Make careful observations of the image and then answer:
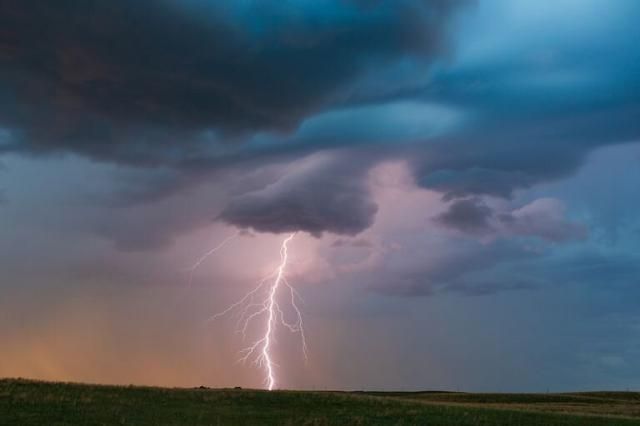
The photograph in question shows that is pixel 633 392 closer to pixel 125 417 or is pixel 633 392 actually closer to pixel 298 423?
pixel 298 423

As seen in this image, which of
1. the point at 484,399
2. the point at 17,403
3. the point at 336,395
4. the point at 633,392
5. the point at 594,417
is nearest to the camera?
the point at 17,403

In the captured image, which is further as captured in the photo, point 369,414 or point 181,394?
point 181,394

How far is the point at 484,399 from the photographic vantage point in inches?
2889

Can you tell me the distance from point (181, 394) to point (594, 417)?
934 inches

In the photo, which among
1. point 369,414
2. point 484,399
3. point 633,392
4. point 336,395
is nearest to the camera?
point 369,414

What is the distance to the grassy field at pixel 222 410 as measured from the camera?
33562mm

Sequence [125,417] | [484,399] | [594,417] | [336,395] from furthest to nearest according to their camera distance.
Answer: [484,399] → [336,395] → [594,417] → [125,417]

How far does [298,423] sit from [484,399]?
44054 millimetres

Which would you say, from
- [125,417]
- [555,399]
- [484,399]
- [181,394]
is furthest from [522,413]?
[555,399]

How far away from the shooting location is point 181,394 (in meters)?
41.5

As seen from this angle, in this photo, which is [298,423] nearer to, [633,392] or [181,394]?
[181,394]

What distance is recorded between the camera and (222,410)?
3722cm

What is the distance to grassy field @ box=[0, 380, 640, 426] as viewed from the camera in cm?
3356

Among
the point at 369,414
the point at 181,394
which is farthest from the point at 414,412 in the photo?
the point at 181,394
